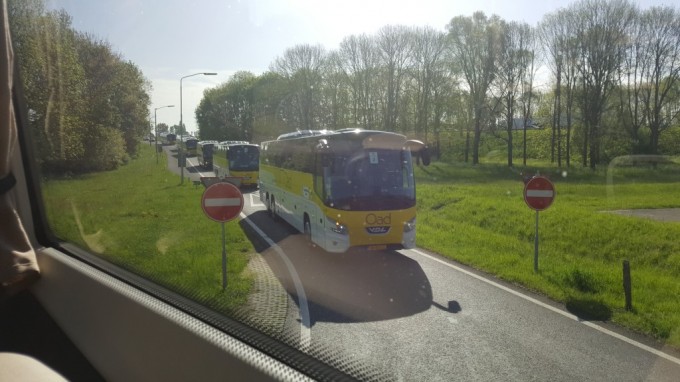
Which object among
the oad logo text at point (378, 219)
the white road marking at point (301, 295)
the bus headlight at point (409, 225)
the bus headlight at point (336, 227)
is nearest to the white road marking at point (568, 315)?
the bus headlight at point (409, 225)

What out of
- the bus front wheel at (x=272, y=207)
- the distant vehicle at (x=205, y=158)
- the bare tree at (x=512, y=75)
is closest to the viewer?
the bare tree at (x=512, y=75)

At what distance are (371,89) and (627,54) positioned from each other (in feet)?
6.27

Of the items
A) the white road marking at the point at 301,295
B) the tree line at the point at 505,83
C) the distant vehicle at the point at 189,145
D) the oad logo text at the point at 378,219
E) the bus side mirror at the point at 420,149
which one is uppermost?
the tree line at the point at 505,83

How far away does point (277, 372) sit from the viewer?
1733mm

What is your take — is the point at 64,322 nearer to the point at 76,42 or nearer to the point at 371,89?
the point at 76,42

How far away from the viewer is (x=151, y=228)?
6160 mm

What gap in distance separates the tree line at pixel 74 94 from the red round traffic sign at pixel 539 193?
378cm

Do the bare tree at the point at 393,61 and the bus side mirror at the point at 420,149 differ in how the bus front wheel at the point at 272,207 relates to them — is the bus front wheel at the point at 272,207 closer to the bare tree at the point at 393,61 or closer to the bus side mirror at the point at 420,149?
the bus side mirror at the point at 420,149

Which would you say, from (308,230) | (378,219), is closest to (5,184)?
(378,219)

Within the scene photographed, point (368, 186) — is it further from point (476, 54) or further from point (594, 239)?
point (476, 54)

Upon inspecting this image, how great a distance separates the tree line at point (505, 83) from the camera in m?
3.28

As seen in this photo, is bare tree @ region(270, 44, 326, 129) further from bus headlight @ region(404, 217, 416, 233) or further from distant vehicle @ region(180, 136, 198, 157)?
bus headlight @ region(404, 217, 416, 233)

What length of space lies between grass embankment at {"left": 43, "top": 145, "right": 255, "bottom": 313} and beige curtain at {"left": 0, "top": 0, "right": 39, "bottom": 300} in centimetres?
76

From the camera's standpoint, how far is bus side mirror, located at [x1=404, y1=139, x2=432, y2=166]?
396cm
